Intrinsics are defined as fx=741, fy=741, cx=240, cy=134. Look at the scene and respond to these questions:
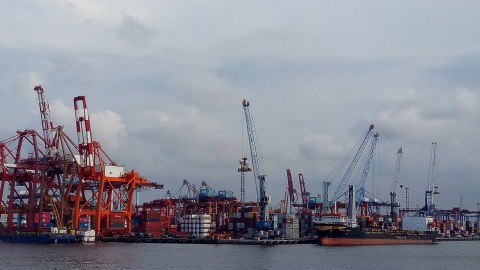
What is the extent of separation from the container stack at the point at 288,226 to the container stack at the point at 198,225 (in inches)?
450

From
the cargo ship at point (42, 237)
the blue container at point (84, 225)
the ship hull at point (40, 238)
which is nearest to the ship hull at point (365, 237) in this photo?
the blue container at point (84, 225)

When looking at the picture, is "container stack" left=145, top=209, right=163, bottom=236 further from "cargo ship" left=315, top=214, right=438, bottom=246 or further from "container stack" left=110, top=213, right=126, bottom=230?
"cargo ship" left=315, top=214, right=438, bottom=246

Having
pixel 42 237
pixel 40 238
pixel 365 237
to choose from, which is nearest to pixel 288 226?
pixel 365 237

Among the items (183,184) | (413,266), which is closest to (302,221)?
(183,184)

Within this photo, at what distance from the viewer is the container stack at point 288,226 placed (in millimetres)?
116062

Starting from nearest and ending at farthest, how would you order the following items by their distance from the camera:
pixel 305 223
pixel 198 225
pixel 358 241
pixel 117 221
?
pixel 358 241 < pixel 117 221 < pixel 198 225 < pixel 305 223

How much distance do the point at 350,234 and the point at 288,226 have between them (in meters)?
16.0

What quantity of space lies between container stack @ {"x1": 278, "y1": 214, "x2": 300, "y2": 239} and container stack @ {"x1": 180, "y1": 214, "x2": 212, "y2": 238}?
11425mm

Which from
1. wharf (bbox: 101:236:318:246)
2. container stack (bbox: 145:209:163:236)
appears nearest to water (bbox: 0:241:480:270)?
wharf (bbox: 101:236:318:246)

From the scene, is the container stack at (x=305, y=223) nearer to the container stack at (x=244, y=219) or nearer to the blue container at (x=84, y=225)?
the container stack at (x=244, y=219)

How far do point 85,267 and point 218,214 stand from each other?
240 feet

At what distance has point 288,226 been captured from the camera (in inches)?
4592

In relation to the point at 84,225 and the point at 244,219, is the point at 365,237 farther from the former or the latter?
the point at 84,225

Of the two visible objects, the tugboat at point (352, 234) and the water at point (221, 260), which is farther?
the tugboat at point (352, 234)
